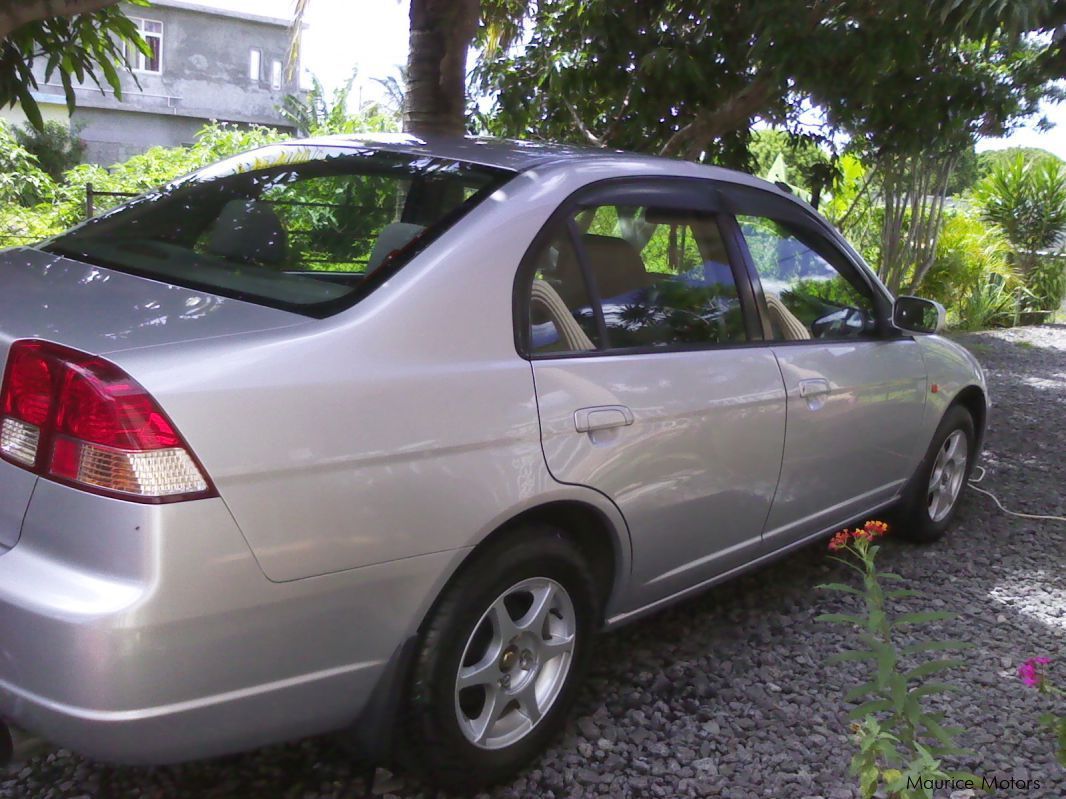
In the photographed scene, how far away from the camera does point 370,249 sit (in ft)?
8.96

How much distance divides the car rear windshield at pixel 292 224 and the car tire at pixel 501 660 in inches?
29.7

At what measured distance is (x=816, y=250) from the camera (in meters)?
4.09

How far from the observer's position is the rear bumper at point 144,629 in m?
1.95

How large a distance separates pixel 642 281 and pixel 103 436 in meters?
1.76

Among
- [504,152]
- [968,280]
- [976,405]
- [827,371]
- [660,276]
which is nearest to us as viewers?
[504,152]

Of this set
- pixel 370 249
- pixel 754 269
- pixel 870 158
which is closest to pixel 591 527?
pixel 370 249

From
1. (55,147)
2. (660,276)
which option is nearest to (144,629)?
(660,276)

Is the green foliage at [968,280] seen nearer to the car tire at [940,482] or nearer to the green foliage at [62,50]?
the car tire at [940,482]

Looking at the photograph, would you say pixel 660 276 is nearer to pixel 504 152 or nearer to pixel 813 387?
pixel 504 152

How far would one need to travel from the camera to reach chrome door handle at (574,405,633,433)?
274 centimetres

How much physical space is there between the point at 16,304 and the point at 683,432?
1.76 meters

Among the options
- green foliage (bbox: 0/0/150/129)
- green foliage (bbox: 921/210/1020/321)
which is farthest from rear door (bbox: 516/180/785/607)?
Result: green foliage (bbox: 921/210/1020/321)

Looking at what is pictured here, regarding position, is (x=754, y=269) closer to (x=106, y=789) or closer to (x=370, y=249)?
(x=370, y=249)

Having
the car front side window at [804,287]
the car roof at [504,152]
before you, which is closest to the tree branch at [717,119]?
the car front side window at [804,287]
